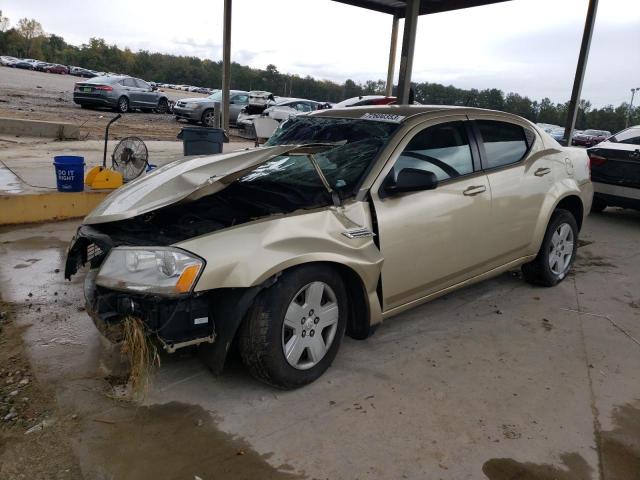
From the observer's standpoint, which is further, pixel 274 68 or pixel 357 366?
pixel 274 68

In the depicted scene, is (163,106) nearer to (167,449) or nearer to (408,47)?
(408,47)

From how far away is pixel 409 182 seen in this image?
10.4 ft

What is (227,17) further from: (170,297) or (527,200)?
(170,297)

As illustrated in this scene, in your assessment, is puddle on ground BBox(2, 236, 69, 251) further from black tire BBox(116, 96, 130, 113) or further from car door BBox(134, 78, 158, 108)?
car door BBox(134, 78, 158, 108)

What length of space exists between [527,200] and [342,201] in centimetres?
193

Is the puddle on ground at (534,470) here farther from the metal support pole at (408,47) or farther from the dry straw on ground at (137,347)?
the metal support pole at (408,47)

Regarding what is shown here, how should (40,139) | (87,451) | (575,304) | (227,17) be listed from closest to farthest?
(87,451) → (575,304) → (227,17) → (40,139)

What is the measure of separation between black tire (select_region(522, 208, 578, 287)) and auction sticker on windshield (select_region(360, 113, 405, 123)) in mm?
1882

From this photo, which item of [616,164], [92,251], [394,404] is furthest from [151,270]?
[616,164]

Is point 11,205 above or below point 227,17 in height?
below

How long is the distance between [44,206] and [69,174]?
47cm

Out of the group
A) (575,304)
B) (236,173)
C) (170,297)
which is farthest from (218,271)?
(575,304)

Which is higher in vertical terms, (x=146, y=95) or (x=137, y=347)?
(x=146, y=95)

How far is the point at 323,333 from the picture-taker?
305cm
